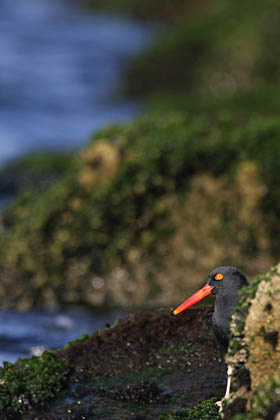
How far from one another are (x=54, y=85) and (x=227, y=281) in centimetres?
1793

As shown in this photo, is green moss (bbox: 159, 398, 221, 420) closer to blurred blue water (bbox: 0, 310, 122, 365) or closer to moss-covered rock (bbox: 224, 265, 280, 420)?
moss-covered rock (bbox: 224, 265, 280, 420)

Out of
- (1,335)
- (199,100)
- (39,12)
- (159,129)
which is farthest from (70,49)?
(1,335)

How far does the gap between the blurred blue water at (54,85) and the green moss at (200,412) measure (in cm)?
265

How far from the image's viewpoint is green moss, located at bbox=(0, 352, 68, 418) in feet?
18.1

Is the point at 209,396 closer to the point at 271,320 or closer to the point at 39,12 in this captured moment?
the point at 271,320

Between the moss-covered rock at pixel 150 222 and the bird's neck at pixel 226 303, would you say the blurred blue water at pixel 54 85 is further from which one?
the bird's neck at pixel 226 303

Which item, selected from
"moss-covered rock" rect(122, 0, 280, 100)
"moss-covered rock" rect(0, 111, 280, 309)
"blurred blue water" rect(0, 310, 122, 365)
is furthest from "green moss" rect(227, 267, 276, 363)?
"moss-covered rock" rect(122, 0, 280, 100)

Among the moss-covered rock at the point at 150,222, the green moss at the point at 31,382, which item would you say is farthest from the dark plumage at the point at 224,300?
the moss-covered rock at the point at 150,222

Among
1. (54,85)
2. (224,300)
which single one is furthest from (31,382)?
(54,85)

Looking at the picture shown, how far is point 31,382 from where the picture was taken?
5.64 m

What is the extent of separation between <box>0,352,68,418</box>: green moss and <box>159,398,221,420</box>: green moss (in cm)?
87

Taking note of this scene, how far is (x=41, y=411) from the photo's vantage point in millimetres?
5500

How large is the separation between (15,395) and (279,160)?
15.4 feet

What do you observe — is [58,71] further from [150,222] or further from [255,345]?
[255,345]
